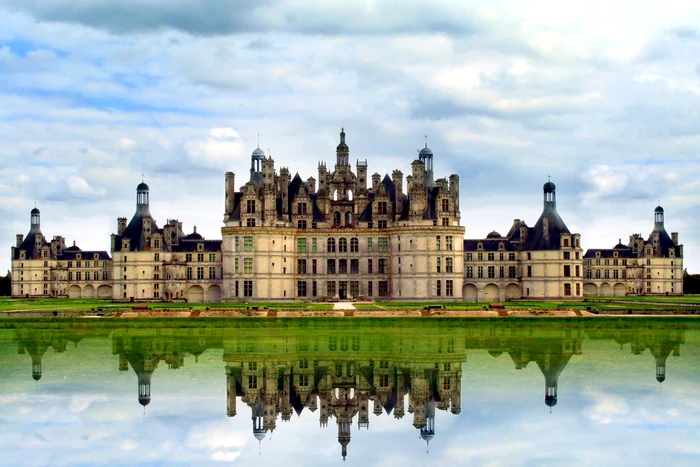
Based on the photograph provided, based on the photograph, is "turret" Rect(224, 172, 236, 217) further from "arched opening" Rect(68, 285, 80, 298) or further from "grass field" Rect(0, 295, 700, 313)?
"arched opening" Rect(68, 285, 80, 298)

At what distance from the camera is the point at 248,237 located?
80188mm

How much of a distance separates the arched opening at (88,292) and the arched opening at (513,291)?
4487cm

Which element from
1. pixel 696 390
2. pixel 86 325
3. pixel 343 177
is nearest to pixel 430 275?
pixel 343 177

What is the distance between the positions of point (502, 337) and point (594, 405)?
21309 millimetres

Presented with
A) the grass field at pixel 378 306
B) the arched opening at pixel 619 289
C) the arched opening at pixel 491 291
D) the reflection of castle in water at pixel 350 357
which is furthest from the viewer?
the arched opening at pixel 619 289

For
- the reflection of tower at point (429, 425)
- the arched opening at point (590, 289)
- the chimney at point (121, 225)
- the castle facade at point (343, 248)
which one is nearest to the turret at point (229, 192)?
the castle facade at point (343, 248)

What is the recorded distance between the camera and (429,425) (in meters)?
27.2

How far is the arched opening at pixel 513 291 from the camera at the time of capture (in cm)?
8981

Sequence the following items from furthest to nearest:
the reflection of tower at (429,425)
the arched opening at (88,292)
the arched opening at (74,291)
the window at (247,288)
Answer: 1. the arched opening at (74,291)
2. the arched opening at (88,292)
3. the window at (247,288)
4. the reflection of tower at (429,425)

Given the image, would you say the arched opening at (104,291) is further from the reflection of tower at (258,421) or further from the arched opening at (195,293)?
the reflection of tower at (258,421)

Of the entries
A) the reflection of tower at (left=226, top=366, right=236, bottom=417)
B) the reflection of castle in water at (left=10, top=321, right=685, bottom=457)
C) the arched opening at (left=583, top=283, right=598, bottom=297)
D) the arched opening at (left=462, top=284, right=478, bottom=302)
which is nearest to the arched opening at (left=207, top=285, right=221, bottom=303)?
the arched opening at (left=462, top=284, right=478, bottom=302)

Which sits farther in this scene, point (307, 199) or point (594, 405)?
point (307, 199)

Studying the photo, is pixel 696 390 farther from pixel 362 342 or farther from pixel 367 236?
pixel 367 236

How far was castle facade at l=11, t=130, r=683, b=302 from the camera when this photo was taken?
80562mm
